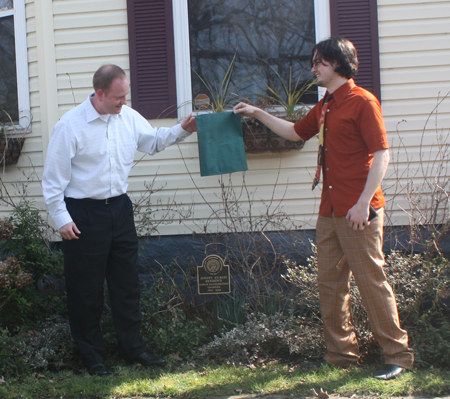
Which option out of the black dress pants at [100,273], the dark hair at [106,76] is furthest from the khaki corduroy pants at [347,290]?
the dark hair at [106,76]

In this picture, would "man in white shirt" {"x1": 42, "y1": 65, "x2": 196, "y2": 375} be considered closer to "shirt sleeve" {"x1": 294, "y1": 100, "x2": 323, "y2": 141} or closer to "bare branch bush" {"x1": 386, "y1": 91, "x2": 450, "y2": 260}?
"shirt sleeve" {"x1": 294, "y1": 100, "x2": 323, "y2": 141}

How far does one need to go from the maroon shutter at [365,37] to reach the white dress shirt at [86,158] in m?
2.42

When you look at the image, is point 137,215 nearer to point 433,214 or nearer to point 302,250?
point 302,250

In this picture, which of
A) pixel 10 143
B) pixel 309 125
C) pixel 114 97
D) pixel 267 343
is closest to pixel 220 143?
pixel 309 125

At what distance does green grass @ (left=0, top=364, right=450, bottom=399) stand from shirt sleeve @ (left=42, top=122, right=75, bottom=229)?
3.73 ft

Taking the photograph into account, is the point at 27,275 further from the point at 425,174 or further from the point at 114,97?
the point at 425,174

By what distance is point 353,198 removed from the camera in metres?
3.19

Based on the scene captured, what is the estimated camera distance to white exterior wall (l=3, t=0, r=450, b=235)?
15.9ft

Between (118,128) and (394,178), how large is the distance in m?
2.74

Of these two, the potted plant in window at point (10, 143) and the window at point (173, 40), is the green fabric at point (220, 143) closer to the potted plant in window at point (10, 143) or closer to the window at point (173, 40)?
Result: the window at point (173, 40)

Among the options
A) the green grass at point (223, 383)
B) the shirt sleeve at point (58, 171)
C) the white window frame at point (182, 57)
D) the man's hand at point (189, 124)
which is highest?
the white window frame at point (182, 57)

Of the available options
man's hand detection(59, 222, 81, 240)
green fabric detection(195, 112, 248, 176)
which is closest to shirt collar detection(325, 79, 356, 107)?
green fabric detection(195, 112, 248, 176)

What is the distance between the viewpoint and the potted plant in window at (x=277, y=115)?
186 inches

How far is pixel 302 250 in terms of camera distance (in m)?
4.86
